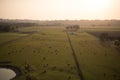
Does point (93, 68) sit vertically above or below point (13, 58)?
below

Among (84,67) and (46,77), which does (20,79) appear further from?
(84,67)

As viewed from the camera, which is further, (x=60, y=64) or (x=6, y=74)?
(x=60, y=64)

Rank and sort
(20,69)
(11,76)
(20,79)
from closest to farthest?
(20,79) → (11,76) → (20,69)

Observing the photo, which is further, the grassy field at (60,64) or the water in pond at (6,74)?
the grassy field at (60,64)

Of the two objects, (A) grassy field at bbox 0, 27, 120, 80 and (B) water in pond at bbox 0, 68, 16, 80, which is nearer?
(B) water in pond at bbox 0, 68, 16, 80

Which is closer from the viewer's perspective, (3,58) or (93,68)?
(93,68)

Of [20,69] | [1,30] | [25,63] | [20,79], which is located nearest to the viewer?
[20,79]

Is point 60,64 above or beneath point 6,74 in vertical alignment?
beneath

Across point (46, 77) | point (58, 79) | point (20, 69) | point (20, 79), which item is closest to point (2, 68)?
point (20, 69)
